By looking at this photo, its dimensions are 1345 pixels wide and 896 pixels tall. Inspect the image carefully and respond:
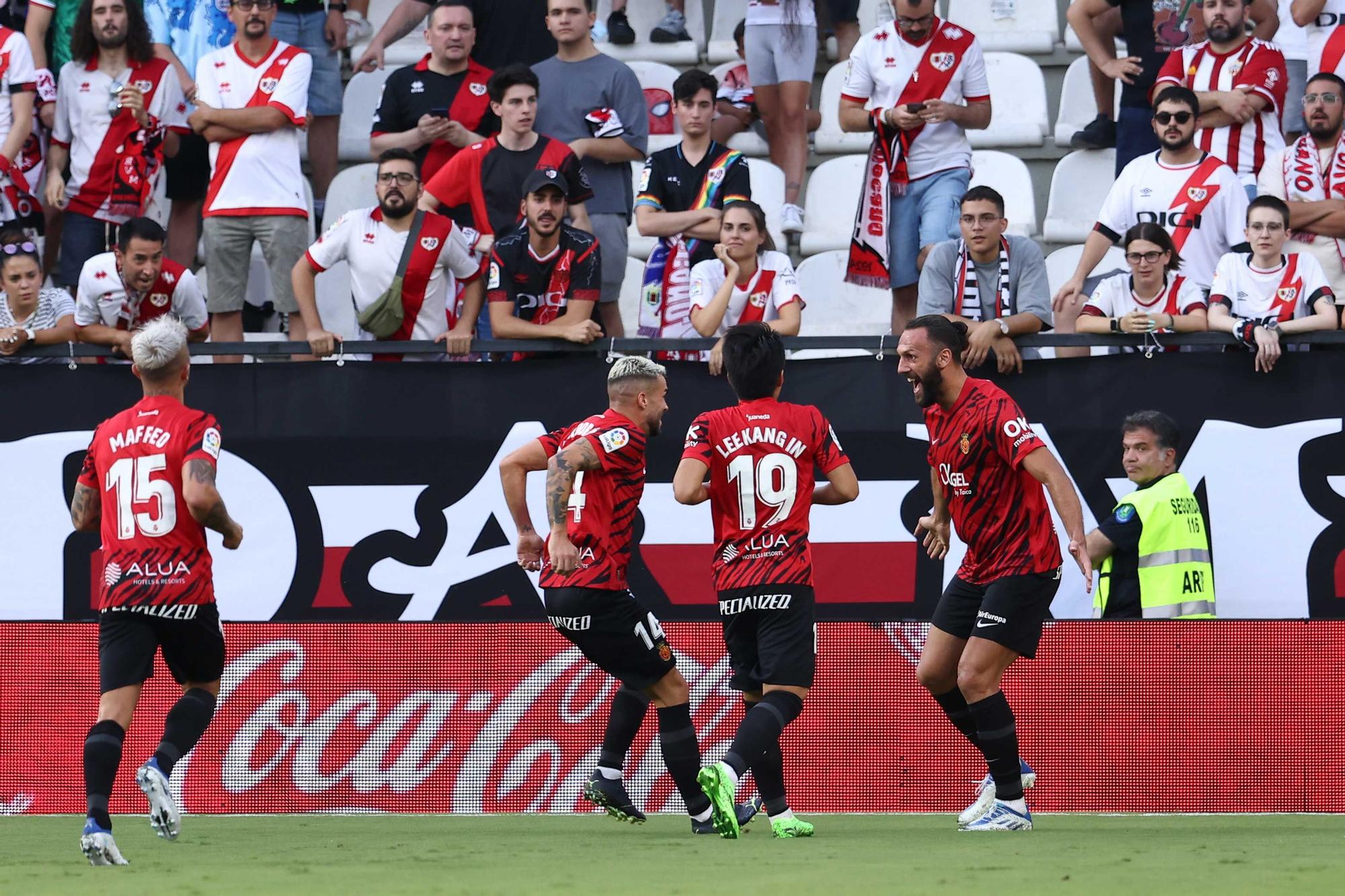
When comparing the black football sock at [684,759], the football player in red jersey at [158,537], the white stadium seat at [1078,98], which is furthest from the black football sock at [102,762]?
the white stadium seat at [1078,98]

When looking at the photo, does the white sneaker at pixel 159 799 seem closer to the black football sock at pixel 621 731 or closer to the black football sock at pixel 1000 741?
the black football sock at pixel 621 731

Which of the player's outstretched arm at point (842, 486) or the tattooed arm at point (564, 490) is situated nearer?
the tattooed arm at point (564, 490)

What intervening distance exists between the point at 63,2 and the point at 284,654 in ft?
18.6

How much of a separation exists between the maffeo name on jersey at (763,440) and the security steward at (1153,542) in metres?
2.34

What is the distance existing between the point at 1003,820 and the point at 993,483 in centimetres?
133

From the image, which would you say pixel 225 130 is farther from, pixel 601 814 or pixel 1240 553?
pixel 1240 553

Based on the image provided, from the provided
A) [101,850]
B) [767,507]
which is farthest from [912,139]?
[101,850]

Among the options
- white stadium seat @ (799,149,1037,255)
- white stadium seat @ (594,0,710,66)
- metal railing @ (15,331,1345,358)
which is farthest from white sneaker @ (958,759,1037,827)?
white stadium seat @ (594,0,710,66)

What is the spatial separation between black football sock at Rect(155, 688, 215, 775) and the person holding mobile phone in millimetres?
4908

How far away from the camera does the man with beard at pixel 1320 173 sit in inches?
395

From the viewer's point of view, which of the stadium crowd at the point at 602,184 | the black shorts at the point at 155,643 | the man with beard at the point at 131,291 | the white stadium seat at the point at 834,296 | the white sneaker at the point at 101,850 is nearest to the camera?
the white sneaker at the point at 101,850

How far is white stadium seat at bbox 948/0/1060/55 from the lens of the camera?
13078mm

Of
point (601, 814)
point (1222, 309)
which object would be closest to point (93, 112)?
point (601, 814)

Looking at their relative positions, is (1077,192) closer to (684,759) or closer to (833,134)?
(833,134)
